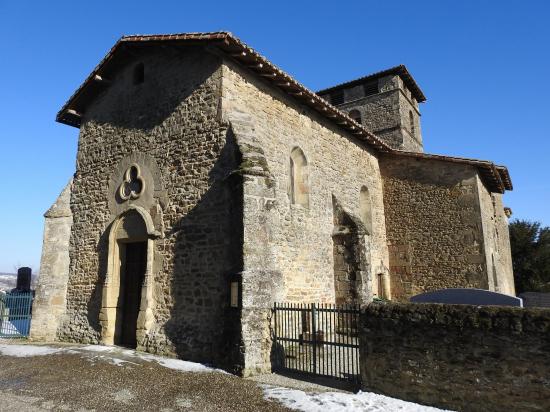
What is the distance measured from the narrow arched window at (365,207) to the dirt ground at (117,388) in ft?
29.9

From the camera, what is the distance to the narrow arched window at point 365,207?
14845mm

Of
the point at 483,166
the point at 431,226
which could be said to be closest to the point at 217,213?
the point at 431,226

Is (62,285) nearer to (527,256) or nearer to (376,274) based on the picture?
(376,274)

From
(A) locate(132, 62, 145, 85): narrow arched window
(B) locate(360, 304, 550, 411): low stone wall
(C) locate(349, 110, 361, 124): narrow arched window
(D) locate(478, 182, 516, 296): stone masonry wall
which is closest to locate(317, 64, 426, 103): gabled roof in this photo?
(C) locate(349, 110, 361, 124): narrow arched window

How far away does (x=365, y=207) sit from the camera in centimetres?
1502

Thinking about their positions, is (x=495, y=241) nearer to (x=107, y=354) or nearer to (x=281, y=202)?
(x=281, y=202)

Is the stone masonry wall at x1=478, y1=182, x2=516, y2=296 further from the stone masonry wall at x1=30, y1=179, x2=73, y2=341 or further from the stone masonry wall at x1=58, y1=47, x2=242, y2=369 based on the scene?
the stone masonry wall at x1=30, y1=179, x2=73, y2=341

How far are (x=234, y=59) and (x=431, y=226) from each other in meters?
10.0

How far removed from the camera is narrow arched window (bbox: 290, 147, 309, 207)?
11399 millimetres

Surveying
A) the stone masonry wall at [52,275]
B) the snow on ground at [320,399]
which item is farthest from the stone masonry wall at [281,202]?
the stone masonry wall at [52,275]

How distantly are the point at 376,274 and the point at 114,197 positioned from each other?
945 cm

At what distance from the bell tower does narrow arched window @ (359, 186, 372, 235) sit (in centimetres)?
866

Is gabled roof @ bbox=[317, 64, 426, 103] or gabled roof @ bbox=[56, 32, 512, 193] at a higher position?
gabled roof @ bbox=[317, 64, 426, 103]

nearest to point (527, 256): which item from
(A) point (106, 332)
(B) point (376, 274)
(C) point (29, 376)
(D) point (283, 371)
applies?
(B) point (376, 274)
